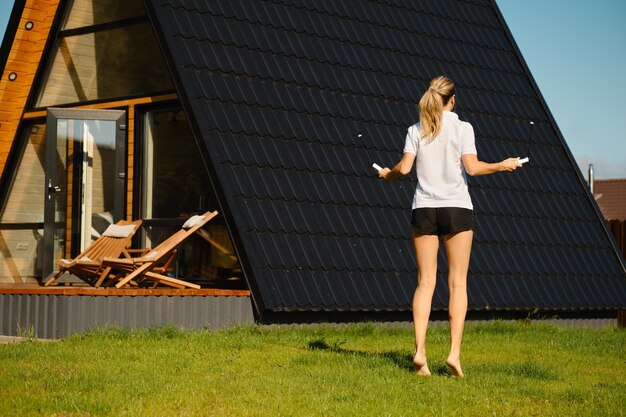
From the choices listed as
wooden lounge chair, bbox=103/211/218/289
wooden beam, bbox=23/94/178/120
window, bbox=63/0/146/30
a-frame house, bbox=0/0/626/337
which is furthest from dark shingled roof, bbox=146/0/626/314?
window, bbox=63/0/146/30

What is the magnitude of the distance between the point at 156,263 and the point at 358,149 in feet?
8.23

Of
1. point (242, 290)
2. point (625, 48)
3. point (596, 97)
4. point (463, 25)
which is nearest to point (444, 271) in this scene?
point (242, 290)

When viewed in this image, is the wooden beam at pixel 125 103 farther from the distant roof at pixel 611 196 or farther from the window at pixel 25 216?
the distant roof at pixel 611 196

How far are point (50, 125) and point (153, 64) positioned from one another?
1.50 meters

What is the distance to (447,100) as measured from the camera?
723 centimetres

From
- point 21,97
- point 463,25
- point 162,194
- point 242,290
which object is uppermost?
point 463,25

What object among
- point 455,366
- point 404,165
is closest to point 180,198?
point 404,165

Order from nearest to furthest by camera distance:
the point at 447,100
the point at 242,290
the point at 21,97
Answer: the point at 447,100 < the point at 242,290 < the point at 21,97

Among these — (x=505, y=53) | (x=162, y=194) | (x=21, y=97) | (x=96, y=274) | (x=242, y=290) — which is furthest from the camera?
(x=505, y=53)

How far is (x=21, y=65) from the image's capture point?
47.5 feet

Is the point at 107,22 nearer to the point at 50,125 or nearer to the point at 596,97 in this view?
the point at 50,125

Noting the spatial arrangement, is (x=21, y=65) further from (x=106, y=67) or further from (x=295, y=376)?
(x=295, y=376)

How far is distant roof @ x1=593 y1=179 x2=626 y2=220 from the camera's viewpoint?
207 feet

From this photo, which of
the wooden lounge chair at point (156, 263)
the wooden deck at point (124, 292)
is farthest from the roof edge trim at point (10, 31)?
the wooden deck at point (124, 292)
